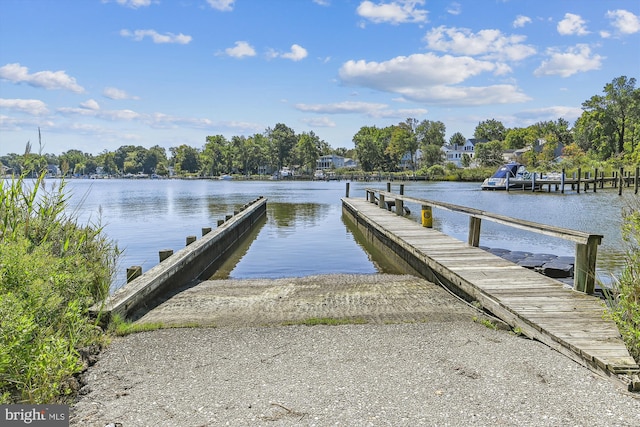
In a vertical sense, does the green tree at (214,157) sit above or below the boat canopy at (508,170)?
above

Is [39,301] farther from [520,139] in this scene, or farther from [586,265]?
[520,139]

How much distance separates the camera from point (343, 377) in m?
3.66

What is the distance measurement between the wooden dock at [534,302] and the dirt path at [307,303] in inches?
14.4

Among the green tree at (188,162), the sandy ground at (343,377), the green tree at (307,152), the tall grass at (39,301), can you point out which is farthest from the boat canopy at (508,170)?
the green tree at (188,162)

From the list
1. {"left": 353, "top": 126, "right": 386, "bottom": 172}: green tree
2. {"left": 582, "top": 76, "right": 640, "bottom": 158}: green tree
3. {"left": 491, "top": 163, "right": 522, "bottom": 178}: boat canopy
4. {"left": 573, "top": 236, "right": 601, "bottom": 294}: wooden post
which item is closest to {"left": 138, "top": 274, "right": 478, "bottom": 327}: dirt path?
{"left": 573, "top": 236, "right": 601, "bottom": 294}: wooden post

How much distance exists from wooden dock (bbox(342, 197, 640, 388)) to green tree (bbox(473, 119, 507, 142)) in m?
120

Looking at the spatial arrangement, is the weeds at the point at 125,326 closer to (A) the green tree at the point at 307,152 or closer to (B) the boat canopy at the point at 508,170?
(B) the boat canopy at the point at 508,170

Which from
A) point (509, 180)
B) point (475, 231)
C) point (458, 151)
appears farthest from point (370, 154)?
point (475, 231)

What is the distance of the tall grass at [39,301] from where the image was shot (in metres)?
3.00

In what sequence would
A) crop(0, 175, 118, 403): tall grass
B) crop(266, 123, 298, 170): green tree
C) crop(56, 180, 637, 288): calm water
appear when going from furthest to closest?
crop(266, 123, 298, 170): green tree
crop(56, 180, 637, 288): calm water
crop(0, 175, 118, 403): tall grass

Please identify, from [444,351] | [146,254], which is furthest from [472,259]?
[146,254]

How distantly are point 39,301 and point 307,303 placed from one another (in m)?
3.42

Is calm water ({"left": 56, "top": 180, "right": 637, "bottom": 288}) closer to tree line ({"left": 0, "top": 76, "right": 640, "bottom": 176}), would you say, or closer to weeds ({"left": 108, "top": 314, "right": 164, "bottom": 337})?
weeds ({"left": 108, "top": 314, "right": 164, "bottom": 337})

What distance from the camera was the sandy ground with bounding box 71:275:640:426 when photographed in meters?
3.05
